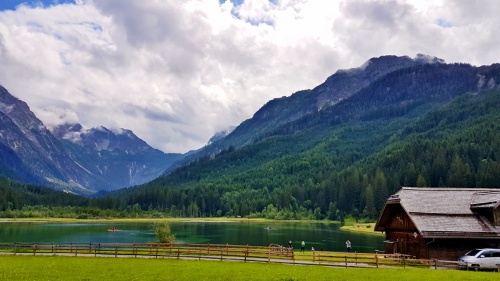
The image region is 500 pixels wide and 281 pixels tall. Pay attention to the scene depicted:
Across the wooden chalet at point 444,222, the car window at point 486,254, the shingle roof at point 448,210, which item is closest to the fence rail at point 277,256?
the car window at point 486,254

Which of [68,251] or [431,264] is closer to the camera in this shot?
[431,264]

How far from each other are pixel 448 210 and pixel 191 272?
35.9 metres

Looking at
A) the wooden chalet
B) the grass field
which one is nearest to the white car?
the wooden chalet

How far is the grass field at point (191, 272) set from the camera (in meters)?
38.3

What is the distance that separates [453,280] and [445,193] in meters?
26.6

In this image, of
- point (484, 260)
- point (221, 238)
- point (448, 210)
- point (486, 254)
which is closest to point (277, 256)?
point (448, 210)

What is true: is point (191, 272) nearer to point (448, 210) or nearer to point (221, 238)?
point (448, 210)

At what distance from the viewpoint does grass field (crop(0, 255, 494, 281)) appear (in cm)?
3828

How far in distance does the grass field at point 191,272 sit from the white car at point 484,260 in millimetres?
4894

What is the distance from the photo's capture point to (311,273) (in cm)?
4244

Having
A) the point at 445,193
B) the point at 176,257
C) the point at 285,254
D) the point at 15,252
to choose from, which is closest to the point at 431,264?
the point at 445,193

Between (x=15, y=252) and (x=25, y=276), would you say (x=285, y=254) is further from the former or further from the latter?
(x=15, y=252)

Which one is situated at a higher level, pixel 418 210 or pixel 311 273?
pixel 418 210

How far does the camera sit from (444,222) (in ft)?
183
